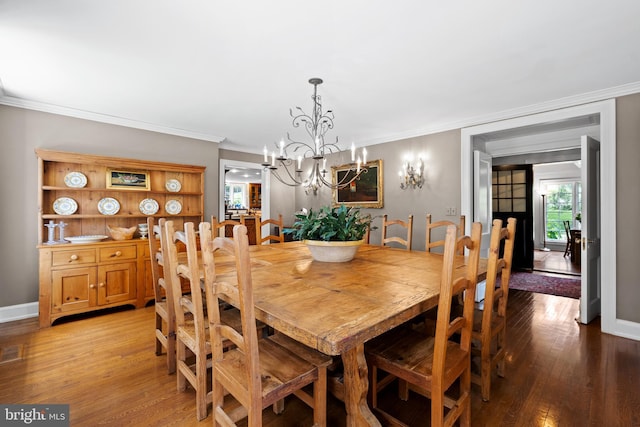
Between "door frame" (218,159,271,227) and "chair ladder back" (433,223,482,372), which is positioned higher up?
"door frame" (218,159,271,227)

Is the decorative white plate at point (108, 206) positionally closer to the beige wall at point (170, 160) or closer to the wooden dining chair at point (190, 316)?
the beige wall at point (170, 160)

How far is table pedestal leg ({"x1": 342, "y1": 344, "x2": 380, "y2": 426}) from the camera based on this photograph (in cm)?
121

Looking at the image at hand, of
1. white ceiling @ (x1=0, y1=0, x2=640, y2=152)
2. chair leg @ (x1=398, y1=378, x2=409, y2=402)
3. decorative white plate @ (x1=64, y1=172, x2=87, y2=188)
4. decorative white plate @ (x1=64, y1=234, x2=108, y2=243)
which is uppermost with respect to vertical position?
white ceiling @ (x1=0, y1=0, x2=640, y2=152)

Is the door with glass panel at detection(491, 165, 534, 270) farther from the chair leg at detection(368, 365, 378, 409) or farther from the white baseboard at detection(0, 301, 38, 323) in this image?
the white baseboard at detection(0, 301, 38, 323)

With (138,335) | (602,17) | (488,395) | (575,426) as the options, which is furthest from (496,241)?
(138,335)

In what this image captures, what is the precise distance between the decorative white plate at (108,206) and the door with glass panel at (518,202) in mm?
6319

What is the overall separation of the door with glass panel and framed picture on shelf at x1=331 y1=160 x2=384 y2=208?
2691 mm

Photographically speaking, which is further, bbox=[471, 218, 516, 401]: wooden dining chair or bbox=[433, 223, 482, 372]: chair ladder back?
bbox=[471, 218, 516, 401]: wooden dining chair

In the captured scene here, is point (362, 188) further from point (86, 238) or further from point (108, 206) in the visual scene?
point (86, 238)

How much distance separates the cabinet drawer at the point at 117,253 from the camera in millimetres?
3213

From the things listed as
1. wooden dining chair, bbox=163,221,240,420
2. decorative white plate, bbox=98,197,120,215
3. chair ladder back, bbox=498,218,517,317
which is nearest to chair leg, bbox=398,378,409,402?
chair ladder back, bbox=498,218,517,317

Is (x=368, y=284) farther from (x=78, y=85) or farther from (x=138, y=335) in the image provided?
(x=78, y=85)

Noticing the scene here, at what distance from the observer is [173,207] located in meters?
4.09

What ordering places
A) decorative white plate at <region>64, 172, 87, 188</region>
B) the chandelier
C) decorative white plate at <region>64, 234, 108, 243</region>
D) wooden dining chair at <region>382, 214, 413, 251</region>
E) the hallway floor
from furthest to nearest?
the hallway floor < decorative white plate at <region>64, 172, 87, 188</region> < decorative white plate at <region>64, 234, 108, 243</region> < wooden dining chair at <region>382, 214, 413, 251</region> < the chandelier
